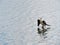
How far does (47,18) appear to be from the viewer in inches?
296

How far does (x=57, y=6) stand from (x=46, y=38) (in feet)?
10.0

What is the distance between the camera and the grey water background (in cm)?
597

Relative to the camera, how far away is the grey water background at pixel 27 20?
19.6 feet

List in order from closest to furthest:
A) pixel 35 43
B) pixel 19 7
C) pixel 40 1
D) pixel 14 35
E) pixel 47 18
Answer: pixel 35 43 → pixel 14 35 → pixel 47 18 → pixel 19 7 → pixel 40 1

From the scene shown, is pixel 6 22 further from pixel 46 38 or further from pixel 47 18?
pixel 46 38

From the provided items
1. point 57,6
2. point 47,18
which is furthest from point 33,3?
point 47,18

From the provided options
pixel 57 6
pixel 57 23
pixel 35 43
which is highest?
pixel 57 6

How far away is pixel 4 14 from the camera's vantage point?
28.2 ft

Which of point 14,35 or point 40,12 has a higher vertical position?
point 40,12

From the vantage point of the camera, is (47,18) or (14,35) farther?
(47,18)

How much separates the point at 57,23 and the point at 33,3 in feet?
10.1

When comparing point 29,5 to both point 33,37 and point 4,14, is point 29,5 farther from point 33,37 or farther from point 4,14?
point 33,37

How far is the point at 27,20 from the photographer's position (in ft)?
25.1

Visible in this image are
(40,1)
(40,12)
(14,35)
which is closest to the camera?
(14,35)
